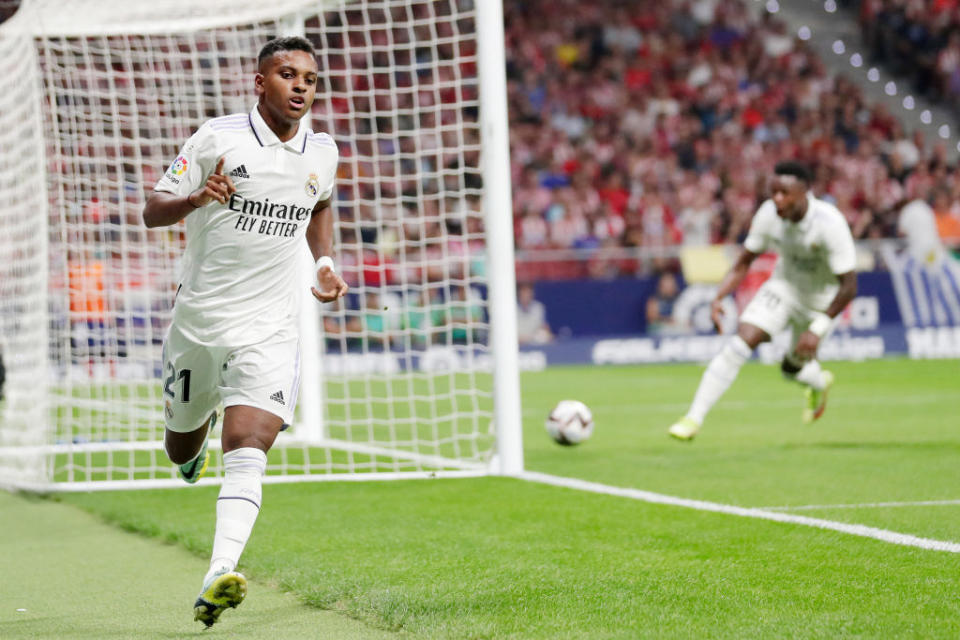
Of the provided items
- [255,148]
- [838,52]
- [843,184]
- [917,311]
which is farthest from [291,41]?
[838,52]

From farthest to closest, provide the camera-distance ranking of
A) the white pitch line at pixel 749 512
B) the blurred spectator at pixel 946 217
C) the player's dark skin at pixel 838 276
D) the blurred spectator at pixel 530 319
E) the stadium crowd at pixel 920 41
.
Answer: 1. the stadium crowd at pixel 920 41
2. the blurred spectator at pixel 946 217
3. the blurred spectator at pixel 530 319
4. the player's dark skin at pixel 838 276
5. the white pitch line at pixel 749 512

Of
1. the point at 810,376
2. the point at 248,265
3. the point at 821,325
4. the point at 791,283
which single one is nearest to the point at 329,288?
the point at 248,265

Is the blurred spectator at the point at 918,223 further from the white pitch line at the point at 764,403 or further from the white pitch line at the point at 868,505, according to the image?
the white pitch line at the point at 868,505

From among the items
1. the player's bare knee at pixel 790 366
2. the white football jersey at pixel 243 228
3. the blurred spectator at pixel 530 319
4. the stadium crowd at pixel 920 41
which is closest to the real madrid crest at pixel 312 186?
the white football jersey at pixel 243 228

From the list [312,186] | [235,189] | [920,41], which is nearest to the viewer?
[235,189]

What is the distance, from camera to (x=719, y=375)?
994 cm

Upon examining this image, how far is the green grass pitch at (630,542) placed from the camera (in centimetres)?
463

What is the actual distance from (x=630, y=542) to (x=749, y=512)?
1.08 meters

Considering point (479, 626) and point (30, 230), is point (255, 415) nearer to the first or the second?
point (479, 626)

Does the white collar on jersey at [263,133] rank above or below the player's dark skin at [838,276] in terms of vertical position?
above

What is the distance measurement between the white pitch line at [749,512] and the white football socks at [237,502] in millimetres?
2853

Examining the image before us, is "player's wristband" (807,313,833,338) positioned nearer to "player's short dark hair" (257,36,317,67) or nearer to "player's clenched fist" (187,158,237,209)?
"player's short dark hair" (257,36,317,67)

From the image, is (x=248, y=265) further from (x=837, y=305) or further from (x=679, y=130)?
(x=679, y=130)

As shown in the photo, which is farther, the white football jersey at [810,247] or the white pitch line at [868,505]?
the white football jersey at [810,247]
